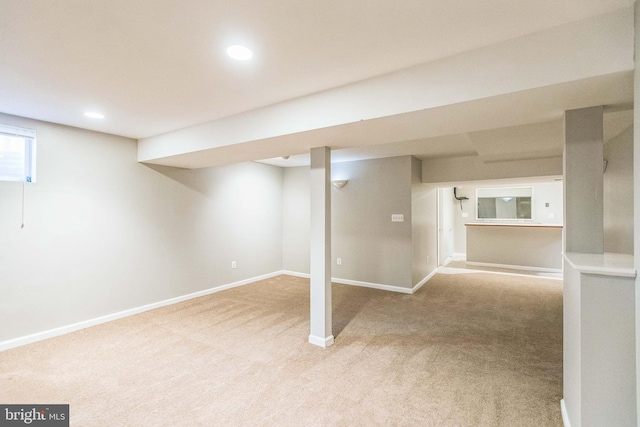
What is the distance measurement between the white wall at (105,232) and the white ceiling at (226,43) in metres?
0.93

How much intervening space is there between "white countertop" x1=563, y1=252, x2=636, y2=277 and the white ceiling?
4.30ft

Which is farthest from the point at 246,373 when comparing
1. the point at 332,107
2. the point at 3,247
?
the point at 3,247

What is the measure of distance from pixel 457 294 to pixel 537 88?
3968 millimetres

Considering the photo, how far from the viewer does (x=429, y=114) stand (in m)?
2.08

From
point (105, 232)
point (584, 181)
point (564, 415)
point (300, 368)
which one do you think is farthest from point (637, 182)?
point (105, 232)

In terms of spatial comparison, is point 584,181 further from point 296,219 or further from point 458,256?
point 458,256

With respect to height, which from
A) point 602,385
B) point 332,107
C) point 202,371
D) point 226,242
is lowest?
point 202,371

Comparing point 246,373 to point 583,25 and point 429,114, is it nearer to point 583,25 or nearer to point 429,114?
point 429,114

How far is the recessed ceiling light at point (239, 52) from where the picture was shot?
1.78 metres

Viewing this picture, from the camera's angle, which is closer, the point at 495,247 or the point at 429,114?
the point at 429,114

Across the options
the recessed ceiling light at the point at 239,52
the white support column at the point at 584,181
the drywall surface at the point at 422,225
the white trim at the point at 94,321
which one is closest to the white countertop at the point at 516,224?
the drywall surface at the point at 422,225

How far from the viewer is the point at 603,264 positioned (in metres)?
1.55

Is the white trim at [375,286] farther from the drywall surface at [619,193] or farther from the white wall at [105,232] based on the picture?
the drywall surface at [619,193]

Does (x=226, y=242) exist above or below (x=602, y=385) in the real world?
above
